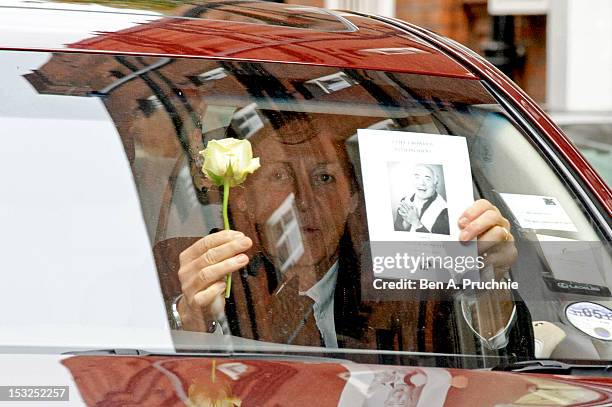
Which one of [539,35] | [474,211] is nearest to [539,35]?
[539,35]

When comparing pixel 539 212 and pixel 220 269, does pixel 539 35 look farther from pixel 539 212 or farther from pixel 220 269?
pixel 220 269

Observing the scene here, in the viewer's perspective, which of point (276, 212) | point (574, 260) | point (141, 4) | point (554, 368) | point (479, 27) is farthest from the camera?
point (479, 27)

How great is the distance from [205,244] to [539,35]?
917 centimetres

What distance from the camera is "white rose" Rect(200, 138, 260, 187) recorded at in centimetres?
223

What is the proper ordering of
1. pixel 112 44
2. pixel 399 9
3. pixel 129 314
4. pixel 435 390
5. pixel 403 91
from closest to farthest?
pixel 435 390, pixel 129 314, pixel 112 44, pixel 403 91, pixel 399 9

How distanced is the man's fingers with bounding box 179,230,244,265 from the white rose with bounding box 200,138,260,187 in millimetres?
99

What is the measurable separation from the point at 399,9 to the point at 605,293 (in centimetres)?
847

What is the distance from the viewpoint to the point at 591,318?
2.33 metres

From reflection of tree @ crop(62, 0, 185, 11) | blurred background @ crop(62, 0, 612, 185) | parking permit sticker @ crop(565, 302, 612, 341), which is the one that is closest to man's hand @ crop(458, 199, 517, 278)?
parking permit sticker @ crop(565, 302, 612, 341)

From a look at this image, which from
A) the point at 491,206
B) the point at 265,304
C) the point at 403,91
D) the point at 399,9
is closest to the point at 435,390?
the point at 265,304

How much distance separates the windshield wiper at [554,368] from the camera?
2160mm

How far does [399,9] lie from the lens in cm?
1062

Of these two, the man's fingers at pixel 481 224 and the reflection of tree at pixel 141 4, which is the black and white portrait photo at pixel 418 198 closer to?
the man's fingers at pixel 481 224

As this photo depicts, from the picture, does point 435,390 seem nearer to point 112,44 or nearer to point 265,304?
point 265,304
